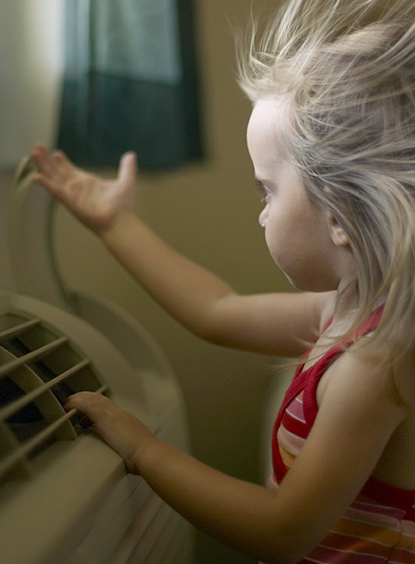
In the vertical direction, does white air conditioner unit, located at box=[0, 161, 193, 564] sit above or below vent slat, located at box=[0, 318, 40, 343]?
below

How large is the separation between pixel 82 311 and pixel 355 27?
1.62ft

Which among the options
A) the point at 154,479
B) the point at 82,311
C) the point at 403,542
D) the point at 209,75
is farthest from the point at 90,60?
the point at 403,542

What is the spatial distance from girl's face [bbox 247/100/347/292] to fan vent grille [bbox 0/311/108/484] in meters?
0.24

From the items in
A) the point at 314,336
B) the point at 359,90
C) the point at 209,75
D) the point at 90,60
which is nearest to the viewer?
the point at 359,90

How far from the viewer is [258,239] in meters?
1.14

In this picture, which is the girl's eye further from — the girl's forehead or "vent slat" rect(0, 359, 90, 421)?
"vent slat" rect(0, 359, 90, 421)

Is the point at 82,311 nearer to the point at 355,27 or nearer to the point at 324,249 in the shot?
the point at 324,249

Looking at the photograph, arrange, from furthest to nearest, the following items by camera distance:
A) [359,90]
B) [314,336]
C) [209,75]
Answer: [209,75], [314,336], [359,90]

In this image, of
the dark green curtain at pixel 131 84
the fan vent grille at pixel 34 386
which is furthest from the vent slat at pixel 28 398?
the dark green curtain at pixel 131 84

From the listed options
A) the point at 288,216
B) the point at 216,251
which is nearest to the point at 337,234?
the point at 288,216

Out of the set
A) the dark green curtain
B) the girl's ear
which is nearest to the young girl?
the girl's ear

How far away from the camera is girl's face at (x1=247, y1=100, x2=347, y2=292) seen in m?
0.51

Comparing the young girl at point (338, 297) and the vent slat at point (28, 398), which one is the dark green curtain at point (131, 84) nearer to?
the young girl at point (338, 297)

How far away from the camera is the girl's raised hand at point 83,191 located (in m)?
0.71
